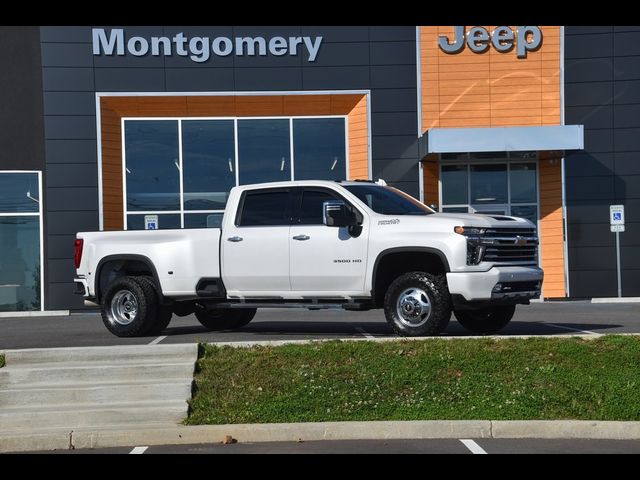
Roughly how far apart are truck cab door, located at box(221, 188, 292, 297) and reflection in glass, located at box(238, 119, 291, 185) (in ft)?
41.5

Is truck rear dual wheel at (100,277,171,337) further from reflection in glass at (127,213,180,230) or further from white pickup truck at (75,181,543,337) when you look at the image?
reflection in glass at (127,213,180,230)

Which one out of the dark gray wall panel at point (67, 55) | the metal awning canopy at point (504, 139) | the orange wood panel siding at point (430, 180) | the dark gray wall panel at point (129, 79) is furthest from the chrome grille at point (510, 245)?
the dark gray wall panel at point (67, 55)

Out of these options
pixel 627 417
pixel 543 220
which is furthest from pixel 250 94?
pixel 627 417

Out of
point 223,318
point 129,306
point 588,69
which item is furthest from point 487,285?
point 588,69

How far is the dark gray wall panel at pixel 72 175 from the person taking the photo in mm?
25516

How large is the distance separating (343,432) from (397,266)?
364cm

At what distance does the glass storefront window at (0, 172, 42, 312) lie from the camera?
2558cm

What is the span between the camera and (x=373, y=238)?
12.3m

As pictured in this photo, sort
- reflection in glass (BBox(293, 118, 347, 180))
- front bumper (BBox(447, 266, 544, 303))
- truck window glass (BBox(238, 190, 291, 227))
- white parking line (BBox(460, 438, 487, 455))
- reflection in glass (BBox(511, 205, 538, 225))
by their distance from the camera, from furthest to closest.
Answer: reflection in glass (BBox(511, 205, 538, 225))
reflection in glass (BBox(293, 118, 347, 180))
truck window glass (BBox(238, 190, 291, 227))
front bumper (BBox(447, 266, 544, 303))
white parking line (BBox(460, 438, 487, 455))

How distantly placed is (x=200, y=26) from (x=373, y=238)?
15074mm

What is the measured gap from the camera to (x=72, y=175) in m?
25.5

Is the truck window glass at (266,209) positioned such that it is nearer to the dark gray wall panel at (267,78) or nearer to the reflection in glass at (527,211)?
the dark gray wall panel at (267,78)

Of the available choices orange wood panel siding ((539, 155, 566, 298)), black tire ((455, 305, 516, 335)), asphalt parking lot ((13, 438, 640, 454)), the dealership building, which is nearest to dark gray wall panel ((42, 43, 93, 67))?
the dealership building

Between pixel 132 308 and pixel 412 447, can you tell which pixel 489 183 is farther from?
pixel 412 447
